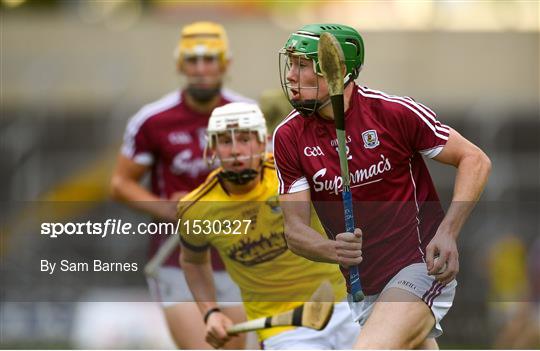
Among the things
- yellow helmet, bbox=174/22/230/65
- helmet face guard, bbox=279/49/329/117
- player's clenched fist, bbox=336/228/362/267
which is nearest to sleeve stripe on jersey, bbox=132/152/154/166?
yellow helmet, bbox=174/22/230/65

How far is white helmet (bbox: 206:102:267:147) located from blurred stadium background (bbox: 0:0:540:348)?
339 inches

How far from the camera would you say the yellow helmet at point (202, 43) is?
762cm

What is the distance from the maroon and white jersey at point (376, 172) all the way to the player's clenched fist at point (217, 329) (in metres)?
0.87

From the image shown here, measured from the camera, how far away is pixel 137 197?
7422 millimetres

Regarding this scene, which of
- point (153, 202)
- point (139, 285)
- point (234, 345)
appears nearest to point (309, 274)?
point (234, 345)

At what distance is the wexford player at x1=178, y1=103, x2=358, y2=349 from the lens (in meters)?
5.68

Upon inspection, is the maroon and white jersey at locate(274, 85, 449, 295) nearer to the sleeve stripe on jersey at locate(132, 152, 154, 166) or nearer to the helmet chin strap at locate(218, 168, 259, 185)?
the helmet chin strap at locate(218, 168, 259, 185)

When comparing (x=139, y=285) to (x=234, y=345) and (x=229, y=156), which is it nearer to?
(x=234, y=345)

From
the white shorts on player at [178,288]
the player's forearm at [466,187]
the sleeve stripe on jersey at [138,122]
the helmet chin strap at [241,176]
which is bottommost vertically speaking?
the white shorts on player at [178,288]

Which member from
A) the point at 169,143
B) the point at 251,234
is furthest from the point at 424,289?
the point at 169,143

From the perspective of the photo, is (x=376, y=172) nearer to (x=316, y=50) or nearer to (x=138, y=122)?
(x=316, y=50)

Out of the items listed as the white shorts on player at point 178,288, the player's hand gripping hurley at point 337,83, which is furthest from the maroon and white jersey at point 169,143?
the player's hand gripping hurley at point 337,83

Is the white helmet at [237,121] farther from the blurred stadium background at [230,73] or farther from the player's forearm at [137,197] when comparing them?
the blurred stadium background at [230,73]

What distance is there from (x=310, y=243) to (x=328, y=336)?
2.83 ft
